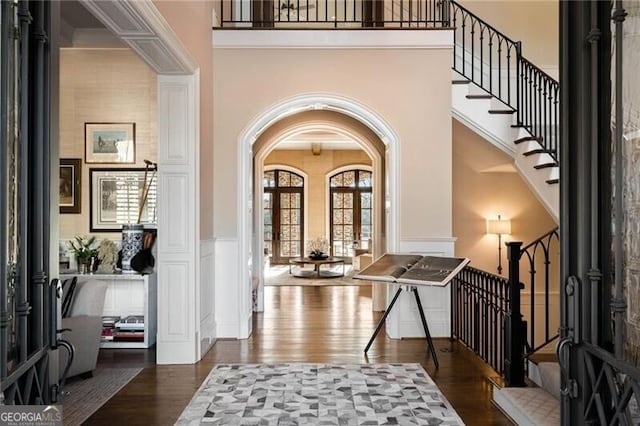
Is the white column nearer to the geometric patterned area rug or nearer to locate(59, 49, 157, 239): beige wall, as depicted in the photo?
the geometric patterned area rug

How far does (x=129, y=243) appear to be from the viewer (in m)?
5.07

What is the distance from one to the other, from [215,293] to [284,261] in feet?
27.7

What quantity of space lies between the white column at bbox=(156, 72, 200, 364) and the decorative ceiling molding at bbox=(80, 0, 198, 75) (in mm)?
291

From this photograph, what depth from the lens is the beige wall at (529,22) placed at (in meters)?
7.86

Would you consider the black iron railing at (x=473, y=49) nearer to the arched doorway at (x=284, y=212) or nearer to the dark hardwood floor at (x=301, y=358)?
the dark hardwood floor at (x=301, y=358)

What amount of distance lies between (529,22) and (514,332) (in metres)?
6.41

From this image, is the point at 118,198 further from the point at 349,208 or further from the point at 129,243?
the point at 349,208

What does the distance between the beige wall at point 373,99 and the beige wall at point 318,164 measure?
8216 mm

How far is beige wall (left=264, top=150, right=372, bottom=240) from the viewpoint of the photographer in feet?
44.9

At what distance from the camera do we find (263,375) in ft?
13.2

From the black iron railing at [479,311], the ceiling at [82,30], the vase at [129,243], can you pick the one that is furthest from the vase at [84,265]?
the black iron railing at [479,311]

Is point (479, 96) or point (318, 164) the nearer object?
point (479, 96)

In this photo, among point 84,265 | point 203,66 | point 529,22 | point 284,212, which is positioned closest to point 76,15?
point 203,66

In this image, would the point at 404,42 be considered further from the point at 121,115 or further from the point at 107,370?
the point at 107,370
